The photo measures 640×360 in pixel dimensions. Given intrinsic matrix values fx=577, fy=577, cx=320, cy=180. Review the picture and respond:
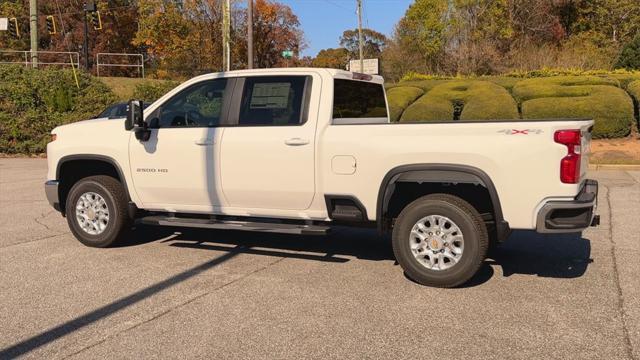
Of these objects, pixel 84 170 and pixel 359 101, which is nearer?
pixel 359 101

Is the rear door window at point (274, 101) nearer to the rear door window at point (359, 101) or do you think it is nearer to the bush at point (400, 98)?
the rear door window at point (359, 101)

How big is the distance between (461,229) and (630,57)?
26.5m

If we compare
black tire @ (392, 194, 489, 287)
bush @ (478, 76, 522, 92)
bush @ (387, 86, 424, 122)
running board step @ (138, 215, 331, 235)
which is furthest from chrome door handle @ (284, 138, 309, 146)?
bush @ (478, 76, 522, 92)

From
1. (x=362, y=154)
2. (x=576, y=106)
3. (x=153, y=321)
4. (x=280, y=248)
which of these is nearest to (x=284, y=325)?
(x=153, y=321)

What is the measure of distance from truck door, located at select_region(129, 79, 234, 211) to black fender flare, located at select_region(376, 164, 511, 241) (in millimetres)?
1810

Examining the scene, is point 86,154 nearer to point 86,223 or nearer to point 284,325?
point 86,223

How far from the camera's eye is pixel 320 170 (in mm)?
5574

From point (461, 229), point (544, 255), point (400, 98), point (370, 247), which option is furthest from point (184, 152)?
point (400, 98)

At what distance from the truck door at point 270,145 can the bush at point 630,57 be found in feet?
84.9

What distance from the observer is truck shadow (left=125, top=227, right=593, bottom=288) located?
5938 mm

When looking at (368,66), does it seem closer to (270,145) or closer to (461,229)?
(270,145)

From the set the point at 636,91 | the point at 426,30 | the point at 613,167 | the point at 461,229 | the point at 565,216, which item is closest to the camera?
the point at 565,216

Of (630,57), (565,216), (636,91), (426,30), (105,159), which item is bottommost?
(565,216)

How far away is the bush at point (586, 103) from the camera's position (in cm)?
1722
